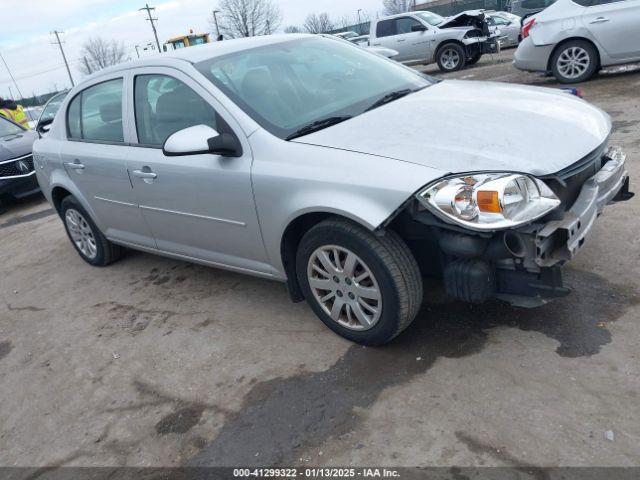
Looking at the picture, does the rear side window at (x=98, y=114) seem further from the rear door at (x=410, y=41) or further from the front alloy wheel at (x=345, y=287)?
the rear door at (x=410, y=41)

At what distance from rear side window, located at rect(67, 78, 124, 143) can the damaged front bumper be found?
8.38 ft

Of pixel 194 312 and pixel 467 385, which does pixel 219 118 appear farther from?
pixel 467 385

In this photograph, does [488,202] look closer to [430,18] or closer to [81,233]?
[81,233]

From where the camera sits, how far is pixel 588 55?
8711 millimetres

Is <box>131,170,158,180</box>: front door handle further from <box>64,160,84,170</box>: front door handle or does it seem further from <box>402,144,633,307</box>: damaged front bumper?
<box>402,144,633,307</box>: damaged front bumper

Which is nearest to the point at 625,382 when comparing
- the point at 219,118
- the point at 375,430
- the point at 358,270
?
the point at 375,430

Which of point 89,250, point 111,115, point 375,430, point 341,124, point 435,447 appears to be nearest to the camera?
point 435,447

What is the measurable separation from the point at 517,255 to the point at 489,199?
12.0 inches

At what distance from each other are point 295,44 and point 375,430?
8.74 ft

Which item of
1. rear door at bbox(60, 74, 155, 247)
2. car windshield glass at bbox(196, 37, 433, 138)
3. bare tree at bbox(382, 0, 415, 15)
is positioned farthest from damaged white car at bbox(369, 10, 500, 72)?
bare tree at bbox(382, 0, 415, 15)

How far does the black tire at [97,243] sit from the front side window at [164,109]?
4.56ft

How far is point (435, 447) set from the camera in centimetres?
233

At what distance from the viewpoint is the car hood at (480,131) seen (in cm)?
259

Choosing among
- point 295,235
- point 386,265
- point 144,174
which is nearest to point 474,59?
point 144,174
